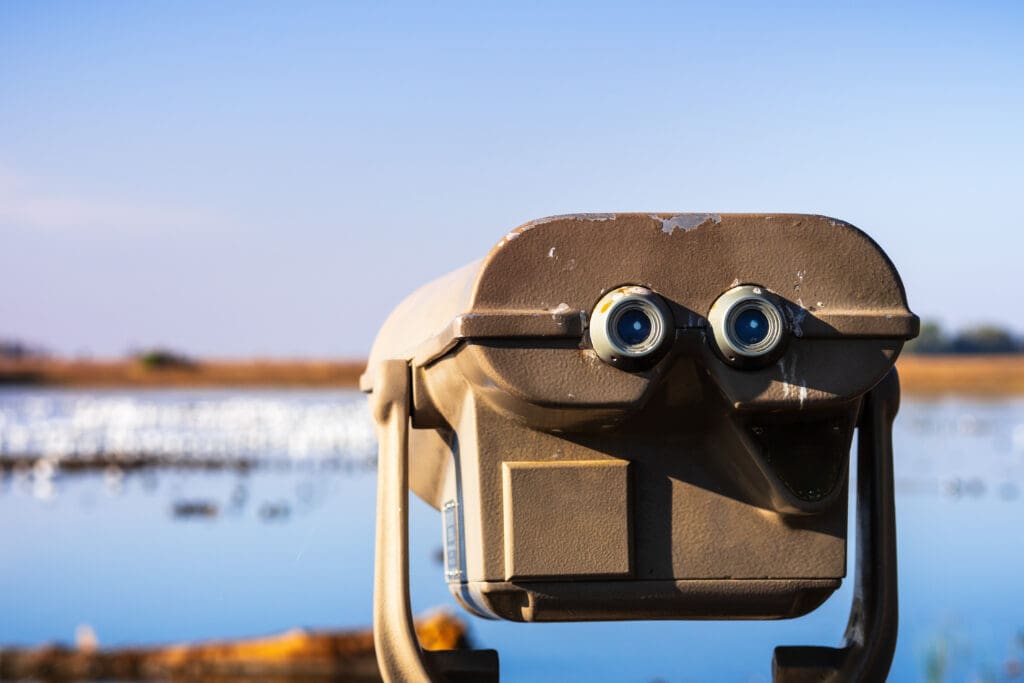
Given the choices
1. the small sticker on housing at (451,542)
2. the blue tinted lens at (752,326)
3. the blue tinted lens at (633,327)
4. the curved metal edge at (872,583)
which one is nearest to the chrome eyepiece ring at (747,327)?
the blue tinted lens at (752,326)

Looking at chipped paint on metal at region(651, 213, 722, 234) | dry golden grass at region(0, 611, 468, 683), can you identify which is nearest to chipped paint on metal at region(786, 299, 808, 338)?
chipped paint on metal at region(651, 213, 722, 234)

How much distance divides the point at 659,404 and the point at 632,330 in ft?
0.70

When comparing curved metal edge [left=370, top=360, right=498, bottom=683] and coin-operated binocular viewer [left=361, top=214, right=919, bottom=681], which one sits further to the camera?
curved metal edge [left=370, top=360, right=498, bottom=683]

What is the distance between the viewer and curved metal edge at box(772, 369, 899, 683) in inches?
125

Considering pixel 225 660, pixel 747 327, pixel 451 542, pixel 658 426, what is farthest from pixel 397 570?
pixel 225 660

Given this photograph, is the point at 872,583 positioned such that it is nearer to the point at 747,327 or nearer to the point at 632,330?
the point at 747,327

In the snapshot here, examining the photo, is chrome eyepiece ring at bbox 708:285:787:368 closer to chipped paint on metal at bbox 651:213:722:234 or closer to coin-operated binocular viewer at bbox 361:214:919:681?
coin-operated binocular viewer at bbox 361:214:919:681

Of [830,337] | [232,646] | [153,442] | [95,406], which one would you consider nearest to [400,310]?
[830,337]

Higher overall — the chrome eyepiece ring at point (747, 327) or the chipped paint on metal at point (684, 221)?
the chipped paint on metal at point (684, 221)

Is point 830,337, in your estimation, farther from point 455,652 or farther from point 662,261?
point 455,652

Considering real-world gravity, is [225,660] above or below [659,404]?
below

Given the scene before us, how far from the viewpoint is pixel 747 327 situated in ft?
9.14

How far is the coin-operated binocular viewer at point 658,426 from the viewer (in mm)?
2791

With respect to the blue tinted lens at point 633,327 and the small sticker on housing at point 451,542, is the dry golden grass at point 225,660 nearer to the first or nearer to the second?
the small sticker on housing at point 451,542
